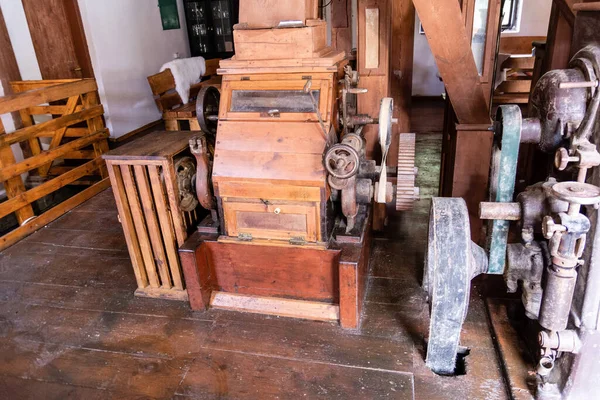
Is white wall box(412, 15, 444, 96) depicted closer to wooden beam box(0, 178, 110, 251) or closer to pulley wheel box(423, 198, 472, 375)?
wooden beam box(0, 178, 110, 251)

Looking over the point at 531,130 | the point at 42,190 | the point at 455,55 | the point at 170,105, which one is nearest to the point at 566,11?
the point at 455,55

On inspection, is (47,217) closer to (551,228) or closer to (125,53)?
(125,53)

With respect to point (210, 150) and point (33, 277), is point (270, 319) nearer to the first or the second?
point (210, 150)

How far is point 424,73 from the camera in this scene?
8883mm

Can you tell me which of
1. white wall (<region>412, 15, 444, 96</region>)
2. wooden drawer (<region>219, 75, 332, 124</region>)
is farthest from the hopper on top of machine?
white wall (<region>412, 15, 444, 96</region>)

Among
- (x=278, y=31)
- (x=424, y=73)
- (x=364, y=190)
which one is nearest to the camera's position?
(x=278, y=31)

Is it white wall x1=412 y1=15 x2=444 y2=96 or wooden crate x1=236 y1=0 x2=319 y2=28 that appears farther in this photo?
white wall x1=412 y1=15 x2=444 y2=96

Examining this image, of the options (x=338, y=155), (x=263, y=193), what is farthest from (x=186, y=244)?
(x=338, y=155)

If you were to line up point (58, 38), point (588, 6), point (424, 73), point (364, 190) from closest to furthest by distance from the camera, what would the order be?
1. point (588, 6)
2. point (364, 190)
3. point (58, 38)
4. point (424, 73)

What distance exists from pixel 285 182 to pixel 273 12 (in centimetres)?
85

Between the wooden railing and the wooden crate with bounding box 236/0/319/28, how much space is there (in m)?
2.20

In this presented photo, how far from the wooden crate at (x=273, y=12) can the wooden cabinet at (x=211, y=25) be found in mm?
5154

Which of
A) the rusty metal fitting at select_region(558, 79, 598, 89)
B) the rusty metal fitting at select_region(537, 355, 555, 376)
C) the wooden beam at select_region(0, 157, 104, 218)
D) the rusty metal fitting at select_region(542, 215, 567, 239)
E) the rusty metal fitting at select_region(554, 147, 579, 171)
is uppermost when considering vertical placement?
the rusty metal fitting at select_region(558, 79, 598, 89)

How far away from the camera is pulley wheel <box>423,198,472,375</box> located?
1.74 m
